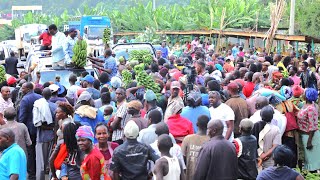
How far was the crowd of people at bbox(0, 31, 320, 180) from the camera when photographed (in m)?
8.01

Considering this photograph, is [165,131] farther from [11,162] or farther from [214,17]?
[214,17]

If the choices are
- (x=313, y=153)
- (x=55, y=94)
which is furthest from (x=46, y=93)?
(x=313, y=153)

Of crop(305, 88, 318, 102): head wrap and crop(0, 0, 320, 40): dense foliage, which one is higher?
crop(0, 0, 320, 40): dense foliage

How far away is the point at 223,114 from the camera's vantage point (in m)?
10.5

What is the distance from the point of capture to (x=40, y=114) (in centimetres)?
1138

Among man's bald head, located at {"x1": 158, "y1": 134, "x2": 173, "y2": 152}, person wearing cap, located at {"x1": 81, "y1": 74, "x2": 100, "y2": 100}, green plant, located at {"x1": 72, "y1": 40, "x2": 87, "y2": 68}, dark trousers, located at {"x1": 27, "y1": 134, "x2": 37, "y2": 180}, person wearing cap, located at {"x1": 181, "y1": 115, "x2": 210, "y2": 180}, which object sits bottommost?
dark trousers, located at {"x1": 27, "y1": 134, "x2": 37, "y2": 180}

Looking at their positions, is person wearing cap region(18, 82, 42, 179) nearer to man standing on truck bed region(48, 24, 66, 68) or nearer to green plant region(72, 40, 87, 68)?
green plant region(72, 40, 87, 68)

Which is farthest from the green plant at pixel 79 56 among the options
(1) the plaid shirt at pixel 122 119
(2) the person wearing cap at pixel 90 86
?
(1) the plaid shirt at pixel 122 119

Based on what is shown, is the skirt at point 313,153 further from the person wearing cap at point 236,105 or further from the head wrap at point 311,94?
the person wearing cap at point 236,105

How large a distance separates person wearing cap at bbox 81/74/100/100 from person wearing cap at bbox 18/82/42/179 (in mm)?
925

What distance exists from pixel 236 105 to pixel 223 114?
904 mm

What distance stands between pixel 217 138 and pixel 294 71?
705cm

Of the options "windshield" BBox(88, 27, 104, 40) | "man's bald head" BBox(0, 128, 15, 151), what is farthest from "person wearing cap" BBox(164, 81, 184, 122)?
"windshield" BBox(88, 27, 104, 40)

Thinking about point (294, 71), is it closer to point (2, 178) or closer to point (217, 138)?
point (217, 138)
